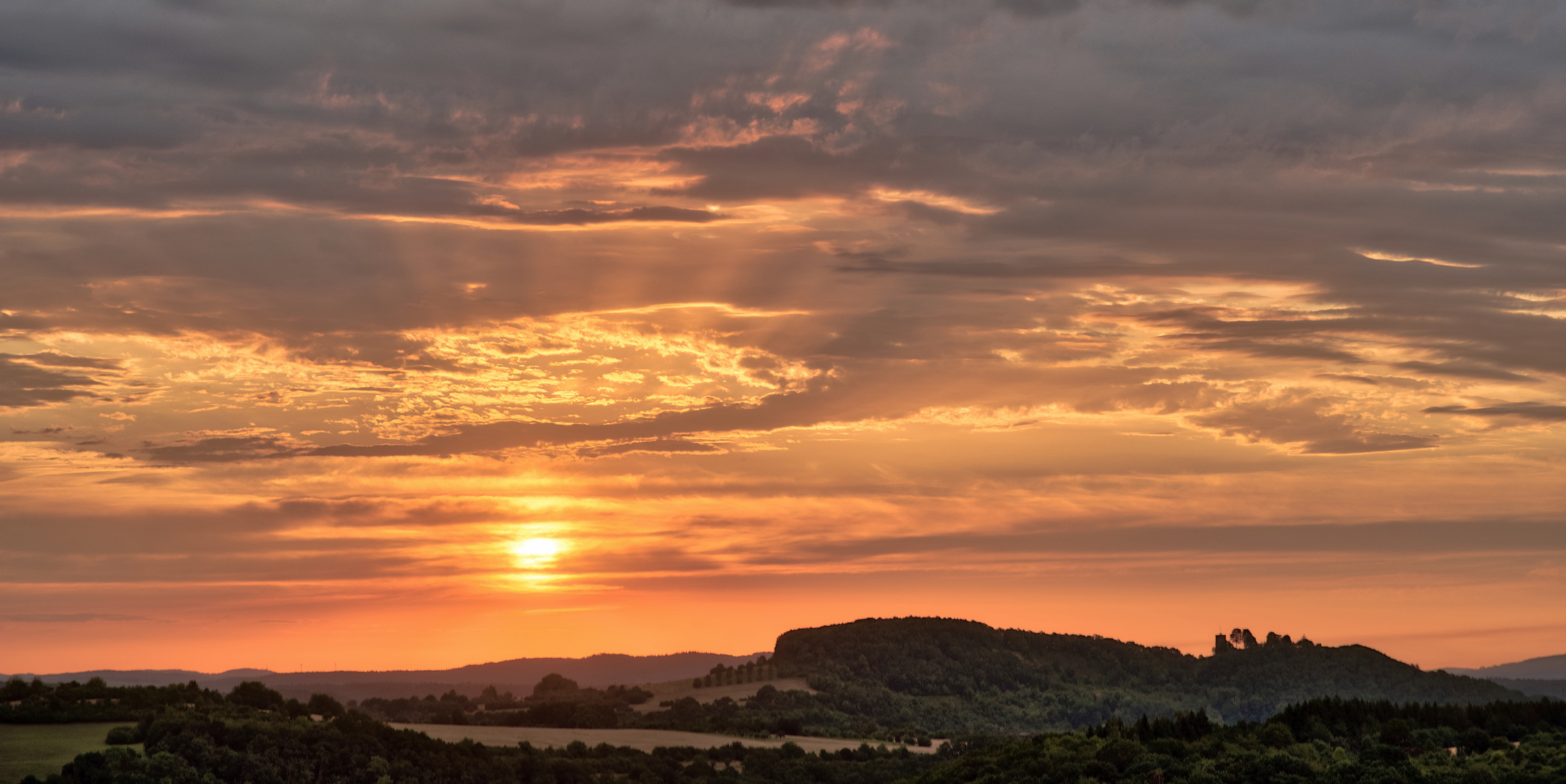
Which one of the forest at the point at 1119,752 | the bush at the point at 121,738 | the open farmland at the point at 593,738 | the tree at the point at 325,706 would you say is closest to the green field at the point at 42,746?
the bush at the point at 121,738

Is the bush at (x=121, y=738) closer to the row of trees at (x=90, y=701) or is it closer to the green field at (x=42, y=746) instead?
the green field at (x=42, y=746)

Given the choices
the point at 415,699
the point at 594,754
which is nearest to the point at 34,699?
the point at 594,754

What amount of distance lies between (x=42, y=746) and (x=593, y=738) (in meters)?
73.1

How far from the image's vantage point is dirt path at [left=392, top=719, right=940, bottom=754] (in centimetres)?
12181

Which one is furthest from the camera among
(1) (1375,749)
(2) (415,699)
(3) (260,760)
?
(2) (415,699)

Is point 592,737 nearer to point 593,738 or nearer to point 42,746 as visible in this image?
point 593,738

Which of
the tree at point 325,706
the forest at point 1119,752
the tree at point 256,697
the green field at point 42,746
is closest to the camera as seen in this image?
the forest at point 1119,752

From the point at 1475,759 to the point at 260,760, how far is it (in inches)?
2500

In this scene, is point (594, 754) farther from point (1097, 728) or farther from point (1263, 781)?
point (1263, 781)

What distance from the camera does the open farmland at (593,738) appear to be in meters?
122

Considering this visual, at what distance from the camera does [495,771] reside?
311 ft

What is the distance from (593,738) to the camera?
13538 centimetres

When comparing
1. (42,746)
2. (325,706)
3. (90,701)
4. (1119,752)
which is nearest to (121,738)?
(42,746)

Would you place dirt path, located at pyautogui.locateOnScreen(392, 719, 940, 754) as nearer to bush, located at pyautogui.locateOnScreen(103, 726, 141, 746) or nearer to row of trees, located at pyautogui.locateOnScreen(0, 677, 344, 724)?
row of trees, located at pyautogui.locateOnScreen(0, 677, 344, 724)
